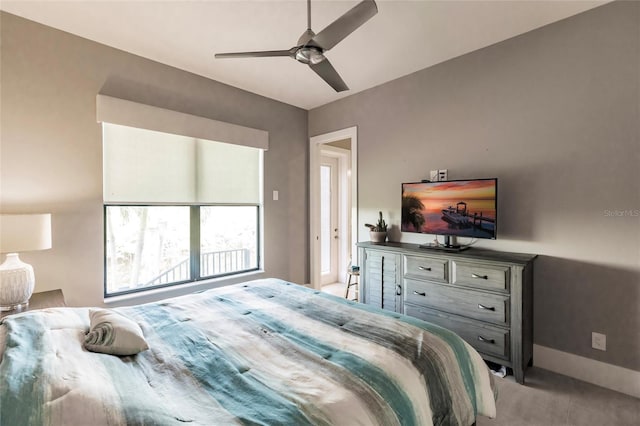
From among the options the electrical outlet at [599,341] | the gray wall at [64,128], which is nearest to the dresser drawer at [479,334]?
the electrical outlet at [599,341]

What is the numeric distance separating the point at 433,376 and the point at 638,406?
72.8 inches

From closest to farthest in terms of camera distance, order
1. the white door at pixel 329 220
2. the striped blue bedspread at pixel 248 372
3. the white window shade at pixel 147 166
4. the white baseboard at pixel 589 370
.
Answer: the striped blue bedspread at pixel 248 372
the white baseboard at pixel 589 370
the white window shade at pixel 147 166
the white door at pixel 329 220

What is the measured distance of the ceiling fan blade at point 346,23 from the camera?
1.59m

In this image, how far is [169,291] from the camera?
3113 millimetres

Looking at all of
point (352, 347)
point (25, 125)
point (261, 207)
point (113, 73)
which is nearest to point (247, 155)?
point (261, 207)

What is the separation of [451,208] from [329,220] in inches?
107

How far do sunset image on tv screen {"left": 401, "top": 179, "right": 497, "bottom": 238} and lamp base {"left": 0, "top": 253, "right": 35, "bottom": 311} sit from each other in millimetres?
2989

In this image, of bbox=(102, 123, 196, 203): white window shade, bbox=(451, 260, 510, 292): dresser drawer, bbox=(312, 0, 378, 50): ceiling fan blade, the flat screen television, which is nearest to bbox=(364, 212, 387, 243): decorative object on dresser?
the flat screen television

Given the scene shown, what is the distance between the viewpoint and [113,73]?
108 inches

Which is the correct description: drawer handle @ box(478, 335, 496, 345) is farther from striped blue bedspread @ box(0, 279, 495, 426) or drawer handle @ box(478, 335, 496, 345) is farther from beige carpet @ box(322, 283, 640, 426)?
striped blue bedspread @ box(0, 279, 495, 426)

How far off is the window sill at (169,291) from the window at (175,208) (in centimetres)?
6

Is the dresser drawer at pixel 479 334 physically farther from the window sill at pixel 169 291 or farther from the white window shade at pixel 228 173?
the white window shade at pixel 228 173

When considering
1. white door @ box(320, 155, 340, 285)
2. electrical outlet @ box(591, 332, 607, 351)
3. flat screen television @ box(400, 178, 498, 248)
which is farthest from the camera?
white door @ box(320, 155, 340, 285)

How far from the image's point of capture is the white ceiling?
2.22 m
